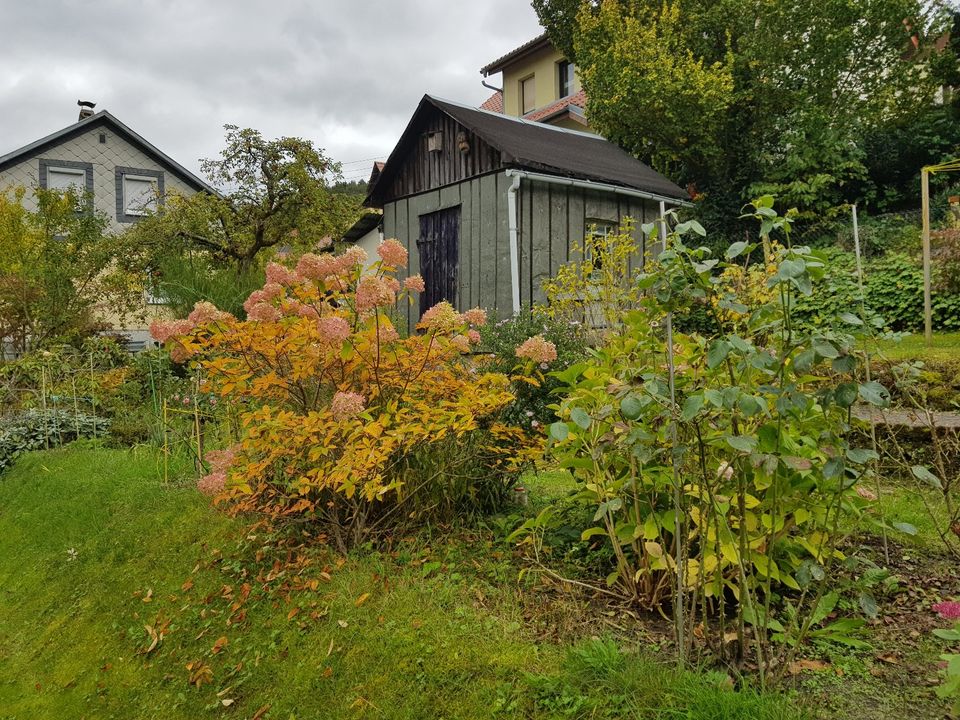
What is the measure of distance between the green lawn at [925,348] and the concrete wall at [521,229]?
375 centimetres

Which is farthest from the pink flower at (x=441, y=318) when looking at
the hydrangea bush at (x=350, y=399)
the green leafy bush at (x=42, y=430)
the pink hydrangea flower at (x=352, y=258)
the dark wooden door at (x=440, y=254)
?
the dark wooden door at (x=440, y=254)

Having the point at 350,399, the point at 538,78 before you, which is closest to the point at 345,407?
the point at 350,399

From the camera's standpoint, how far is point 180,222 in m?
11.7

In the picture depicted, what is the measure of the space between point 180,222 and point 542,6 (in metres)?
10.7

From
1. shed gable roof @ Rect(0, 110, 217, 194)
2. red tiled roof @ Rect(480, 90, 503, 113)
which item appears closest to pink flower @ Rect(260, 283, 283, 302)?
shed gable roof @ Rect(0, 110, 217, 194)

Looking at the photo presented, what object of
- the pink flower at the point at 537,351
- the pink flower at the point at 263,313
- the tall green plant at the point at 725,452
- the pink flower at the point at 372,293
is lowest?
the tall green plant at the point at 725,452

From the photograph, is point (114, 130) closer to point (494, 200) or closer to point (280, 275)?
point (494, 200)

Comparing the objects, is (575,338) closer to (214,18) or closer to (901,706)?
(901,706)

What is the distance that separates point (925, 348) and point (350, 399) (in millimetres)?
6431

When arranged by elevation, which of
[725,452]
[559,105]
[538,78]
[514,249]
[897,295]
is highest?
[538,78]

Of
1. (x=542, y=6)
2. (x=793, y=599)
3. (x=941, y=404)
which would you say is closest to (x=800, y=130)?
(x=542, y=6)

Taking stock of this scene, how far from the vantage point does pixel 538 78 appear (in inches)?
856

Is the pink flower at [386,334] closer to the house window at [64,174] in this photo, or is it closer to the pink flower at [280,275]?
the pink flower at [280,275]

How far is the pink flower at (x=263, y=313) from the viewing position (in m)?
2.97
